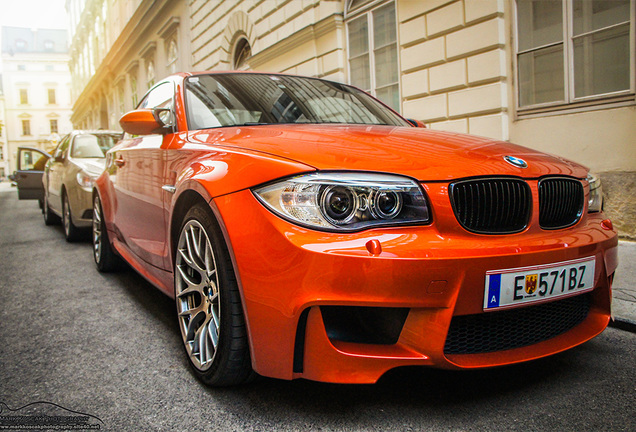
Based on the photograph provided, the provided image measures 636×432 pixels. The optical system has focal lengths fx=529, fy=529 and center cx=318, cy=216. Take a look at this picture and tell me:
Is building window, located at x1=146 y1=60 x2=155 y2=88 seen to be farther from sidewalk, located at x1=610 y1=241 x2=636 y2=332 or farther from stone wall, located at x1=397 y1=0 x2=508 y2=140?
sidewalk, located at x1=610 y1=241 x2=636 y2=332

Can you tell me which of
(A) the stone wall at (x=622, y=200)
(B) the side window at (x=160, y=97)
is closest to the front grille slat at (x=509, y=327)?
(B) the side window at (x=160, y=97)

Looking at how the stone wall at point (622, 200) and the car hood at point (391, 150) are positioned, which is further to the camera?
the stone wall at point (622, 200)

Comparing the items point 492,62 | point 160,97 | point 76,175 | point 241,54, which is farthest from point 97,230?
point 241,54

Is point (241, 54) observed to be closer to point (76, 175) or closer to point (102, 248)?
point (76, 175)

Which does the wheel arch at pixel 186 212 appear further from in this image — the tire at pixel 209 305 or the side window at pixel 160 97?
the side window at pixel 160 97

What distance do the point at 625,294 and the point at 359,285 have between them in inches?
92.1

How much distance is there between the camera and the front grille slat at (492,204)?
1.78 m

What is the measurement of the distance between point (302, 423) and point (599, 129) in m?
4.87

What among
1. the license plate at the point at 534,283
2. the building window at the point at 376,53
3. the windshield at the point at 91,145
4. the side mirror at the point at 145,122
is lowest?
the license plate at the point at 534,283

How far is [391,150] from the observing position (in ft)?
6.35

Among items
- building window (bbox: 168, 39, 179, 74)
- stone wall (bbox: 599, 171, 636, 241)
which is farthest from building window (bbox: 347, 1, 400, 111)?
building window (bbox: 168, 39, 179, 74)

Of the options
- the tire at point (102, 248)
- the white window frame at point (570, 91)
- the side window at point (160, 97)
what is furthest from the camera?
the white window frame at point (570, 91)

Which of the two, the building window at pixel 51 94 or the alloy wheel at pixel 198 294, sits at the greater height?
the building window at pixel 51 94

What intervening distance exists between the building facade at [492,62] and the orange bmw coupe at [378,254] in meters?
3.47
